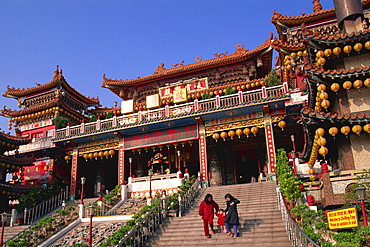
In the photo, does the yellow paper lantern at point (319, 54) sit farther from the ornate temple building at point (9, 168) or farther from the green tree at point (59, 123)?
the green tree at point (59, 123)

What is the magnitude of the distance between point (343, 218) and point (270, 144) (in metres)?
11.1

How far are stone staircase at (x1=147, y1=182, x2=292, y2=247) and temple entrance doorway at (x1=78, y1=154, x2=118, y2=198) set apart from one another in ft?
41.9

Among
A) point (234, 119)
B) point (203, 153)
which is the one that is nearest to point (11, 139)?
point (203, 153)

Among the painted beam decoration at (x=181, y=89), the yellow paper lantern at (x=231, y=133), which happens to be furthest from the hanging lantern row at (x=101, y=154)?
the yellow paper lantern at (x=231, y=133)

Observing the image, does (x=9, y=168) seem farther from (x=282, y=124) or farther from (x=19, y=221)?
(x=282, y=124)


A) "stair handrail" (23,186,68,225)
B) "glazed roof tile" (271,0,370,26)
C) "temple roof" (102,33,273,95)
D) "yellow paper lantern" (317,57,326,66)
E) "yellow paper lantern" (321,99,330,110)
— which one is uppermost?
"glazed roof tile" (271,0,370,26)

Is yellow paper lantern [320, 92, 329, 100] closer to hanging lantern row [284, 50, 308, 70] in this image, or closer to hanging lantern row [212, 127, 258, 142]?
hanging lantern row [212, 127, 258, 142]

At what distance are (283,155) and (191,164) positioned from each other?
12.1 metres

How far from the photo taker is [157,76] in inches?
1076

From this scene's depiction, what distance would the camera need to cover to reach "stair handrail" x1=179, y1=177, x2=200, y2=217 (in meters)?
14.4

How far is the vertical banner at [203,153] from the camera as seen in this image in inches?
788

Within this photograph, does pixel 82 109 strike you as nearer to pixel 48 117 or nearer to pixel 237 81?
pixel 48 117

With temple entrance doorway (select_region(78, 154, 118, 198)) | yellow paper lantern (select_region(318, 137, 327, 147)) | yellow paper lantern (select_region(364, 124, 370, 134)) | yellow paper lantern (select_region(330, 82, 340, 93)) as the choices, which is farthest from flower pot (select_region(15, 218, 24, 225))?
yellow paper lantern (select_region(364, 124, 370, 134))

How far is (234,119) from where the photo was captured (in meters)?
20.9
